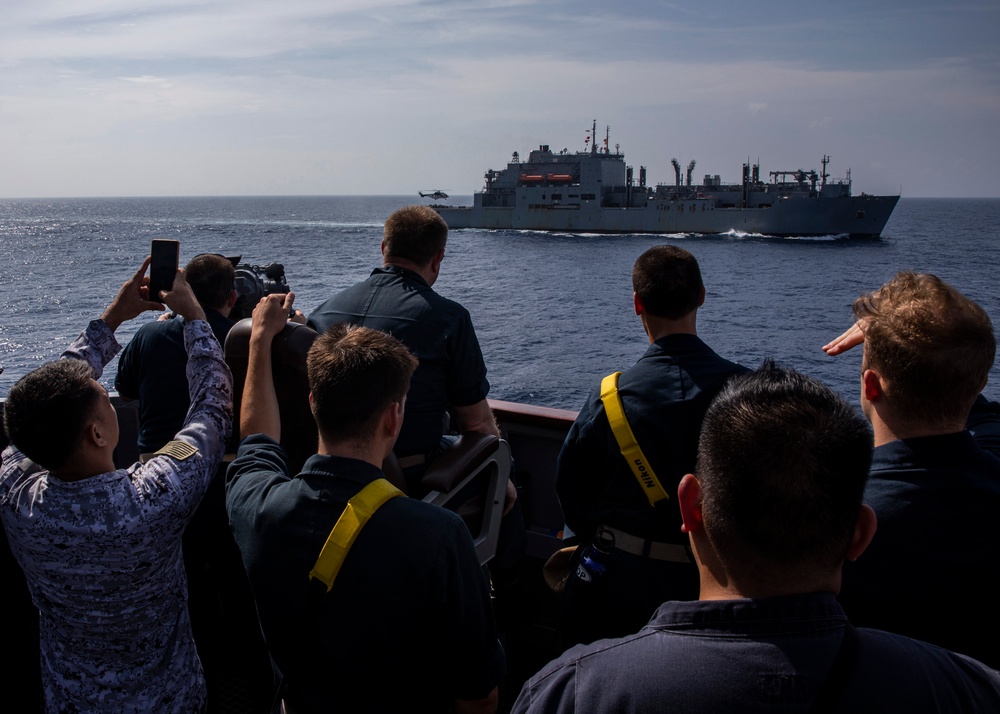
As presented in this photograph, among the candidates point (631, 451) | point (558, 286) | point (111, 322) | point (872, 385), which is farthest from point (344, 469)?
point (558, 286)

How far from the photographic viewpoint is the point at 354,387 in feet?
5.72

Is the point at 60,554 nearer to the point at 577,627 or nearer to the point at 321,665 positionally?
the point at 321,665

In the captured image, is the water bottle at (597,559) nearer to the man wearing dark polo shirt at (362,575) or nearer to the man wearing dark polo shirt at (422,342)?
the man wearing dark polo shirt at (422,342)

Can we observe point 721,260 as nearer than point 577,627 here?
No

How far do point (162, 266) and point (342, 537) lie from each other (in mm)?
1414

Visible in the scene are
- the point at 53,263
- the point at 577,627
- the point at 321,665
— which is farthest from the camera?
the point at 53,263

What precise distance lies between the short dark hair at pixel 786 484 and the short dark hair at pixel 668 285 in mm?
1341

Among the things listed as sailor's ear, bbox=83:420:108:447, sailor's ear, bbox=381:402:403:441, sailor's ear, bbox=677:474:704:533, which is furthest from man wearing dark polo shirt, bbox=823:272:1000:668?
sailor's ear, bbox=83:420:108:447

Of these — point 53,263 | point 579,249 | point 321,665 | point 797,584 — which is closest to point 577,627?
point 321,665

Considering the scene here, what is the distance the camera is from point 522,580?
12.2 feet

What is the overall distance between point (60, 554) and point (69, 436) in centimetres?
32

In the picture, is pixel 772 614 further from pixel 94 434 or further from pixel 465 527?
pixel 94 434

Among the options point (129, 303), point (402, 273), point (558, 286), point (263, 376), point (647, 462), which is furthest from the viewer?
point (558, 286)

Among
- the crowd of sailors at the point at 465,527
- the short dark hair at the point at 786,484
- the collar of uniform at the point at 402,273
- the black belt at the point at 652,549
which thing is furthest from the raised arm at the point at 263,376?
the short dark hair at the point at 786,484
